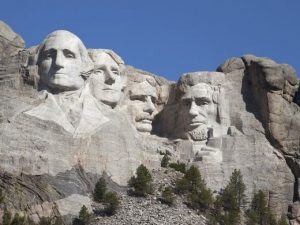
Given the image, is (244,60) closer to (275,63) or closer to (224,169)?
(275,63)

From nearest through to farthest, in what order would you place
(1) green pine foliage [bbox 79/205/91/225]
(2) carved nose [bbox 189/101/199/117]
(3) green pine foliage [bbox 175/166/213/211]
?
(1) green pine foliage [bbox 79/205/91/225], (3) green pine foliage [bbox 175/166/213/211], (2) carved nose [bbox 189/101/199/117]

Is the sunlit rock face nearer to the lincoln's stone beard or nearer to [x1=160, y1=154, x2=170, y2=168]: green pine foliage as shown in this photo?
[x1=160, y1=154, x2=170, y2=168]: green pine foliage

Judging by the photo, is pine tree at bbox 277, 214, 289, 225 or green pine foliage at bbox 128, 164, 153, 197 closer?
green pine foliage at bbox 128, 164, 153, 197

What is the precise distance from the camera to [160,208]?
3303 cm

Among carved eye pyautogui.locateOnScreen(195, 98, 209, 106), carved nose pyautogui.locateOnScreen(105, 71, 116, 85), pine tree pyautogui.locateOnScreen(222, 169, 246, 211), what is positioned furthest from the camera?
carved eye pyautogui.locateOnScreen(195, 98, 209, 106)

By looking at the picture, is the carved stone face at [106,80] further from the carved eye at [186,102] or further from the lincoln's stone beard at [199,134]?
the lincoln's stone beard at [199,134]

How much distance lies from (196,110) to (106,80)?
3032 mm

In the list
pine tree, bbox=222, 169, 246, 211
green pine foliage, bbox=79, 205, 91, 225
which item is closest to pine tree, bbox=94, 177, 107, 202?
green pine foliage, bbox=79, 205, 91, 225

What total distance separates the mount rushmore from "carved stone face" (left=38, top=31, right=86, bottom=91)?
0.09 ft

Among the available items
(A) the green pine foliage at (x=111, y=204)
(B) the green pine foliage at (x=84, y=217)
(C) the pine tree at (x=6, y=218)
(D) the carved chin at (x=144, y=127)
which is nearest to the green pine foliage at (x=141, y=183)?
(A) the green pine foliage at (x=111, y=204)

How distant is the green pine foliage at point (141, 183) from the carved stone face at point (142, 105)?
3.16 m

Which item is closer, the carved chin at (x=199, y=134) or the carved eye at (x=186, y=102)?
the carved chin at (x=199, y=134)

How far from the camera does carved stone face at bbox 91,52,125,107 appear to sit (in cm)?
3566

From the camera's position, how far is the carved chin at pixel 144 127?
121ft
